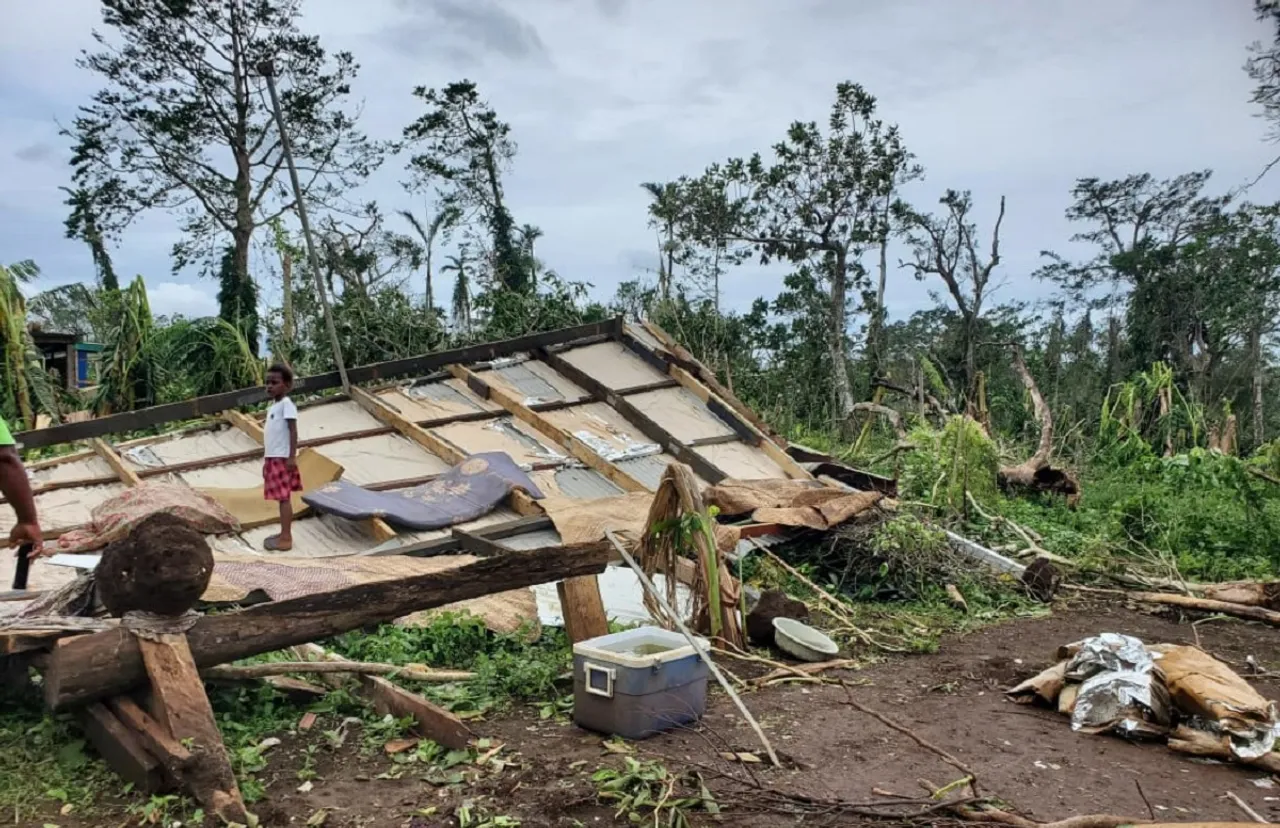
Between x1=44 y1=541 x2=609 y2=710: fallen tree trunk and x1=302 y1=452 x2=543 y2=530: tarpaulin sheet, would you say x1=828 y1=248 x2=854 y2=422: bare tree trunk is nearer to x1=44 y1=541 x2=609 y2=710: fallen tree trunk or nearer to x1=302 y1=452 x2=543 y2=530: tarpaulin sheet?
x1=302 y1=452 x2=543 y2=530: tarpaulin sheet

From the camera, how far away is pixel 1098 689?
3967mm

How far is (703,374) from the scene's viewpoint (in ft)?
30.9

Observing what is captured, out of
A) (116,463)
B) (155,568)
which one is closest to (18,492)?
(155,568)

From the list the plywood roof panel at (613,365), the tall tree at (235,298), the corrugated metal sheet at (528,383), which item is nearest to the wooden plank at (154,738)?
the corrugated metal sheet at (528,383)

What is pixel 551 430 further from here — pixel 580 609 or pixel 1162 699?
pixel 1162 699

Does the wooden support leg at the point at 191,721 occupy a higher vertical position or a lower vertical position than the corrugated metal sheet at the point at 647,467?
lower

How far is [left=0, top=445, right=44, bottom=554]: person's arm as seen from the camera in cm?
376

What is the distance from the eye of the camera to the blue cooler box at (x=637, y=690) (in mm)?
3516

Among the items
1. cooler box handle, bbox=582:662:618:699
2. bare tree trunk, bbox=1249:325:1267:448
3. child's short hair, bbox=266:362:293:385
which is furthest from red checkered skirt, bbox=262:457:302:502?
bare tree trunk, bbox=1249:325:1267:448

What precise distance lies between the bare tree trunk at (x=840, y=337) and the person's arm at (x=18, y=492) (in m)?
14.6

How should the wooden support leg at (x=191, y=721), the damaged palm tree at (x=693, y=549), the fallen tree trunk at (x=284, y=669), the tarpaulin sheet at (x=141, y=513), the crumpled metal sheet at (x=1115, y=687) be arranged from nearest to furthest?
the wooden support leg at (x=191, y=721) < the fallen tree trunk at (x=284, y=669) < the crumpled metal sheet at (x=1115, y=687) < the damaged palm tree at (x=693, y=549) < the tarpaulin sheet at (x=141, y=513)

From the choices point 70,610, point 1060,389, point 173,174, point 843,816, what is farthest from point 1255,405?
point 173,174

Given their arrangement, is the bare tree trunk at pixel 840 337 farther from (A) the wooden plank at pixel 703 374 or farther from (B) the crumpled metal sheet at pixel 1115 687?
(B) the crumpled metal sheet at pixel 1115 687

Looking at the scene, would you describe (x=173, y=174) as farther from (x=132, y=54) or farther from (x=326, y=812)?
(x=326, y=812)
